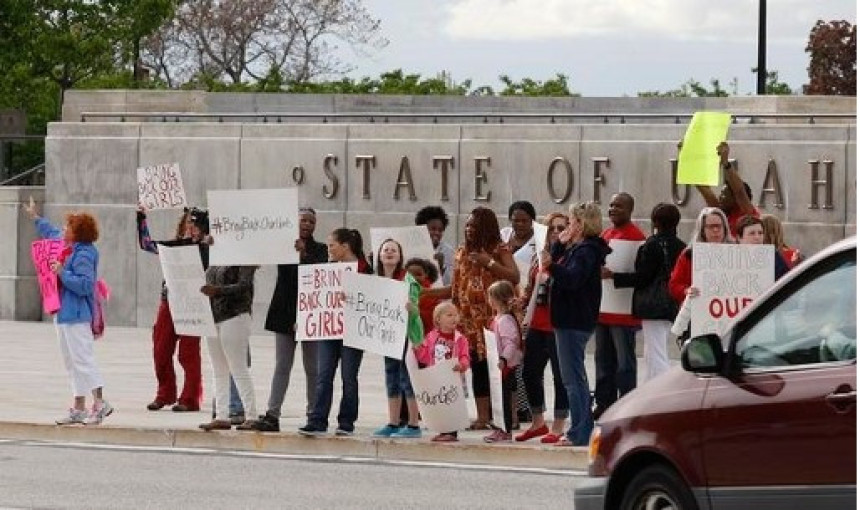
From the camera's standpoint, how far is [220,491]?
51.2 ft

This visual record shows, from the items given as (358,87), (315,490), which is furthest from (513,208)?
(358,87)

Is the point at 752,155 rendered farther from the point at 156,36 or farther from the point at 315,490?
the point at 156,36

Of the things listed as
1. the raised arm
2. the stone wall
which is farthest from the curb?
the stone wall

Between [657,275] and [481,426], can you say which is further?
[481,426]

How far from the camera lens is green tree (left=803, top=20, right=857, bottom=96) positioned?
79.6 meters

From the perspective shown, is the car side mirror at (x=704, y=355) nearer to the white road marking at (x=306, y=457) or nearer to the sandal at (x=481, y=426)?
the white road marking at (x=306, y=457)

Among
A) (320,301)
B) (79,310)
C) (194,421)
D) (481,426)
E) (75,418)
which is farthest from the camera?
(194,421)

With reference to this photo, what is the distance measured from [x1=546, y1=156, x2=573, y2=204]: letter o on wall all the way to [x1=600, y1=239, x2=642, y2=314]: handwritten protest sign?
11067 millimetres

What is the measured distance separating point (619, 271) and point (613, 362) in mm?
666

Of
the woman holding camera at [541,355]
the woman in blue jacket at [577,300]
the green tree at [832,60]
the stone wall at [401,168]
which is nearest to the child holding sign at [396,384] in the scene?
the woman holding camera at [541,355]

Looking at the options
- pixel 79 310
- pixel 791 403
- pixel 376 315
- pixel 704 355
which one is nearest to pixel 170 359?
pixel 79 310

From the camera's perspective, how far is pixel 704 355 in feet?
34.5

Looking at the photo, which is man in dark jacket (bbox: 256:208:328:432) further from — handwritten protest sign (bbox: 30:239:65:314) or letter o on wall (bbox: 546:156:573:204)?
letter o on wall (bbox: 546:156:573:204)

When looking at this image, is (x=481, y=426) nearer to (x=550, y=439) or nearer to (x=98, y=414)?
(x=550, y=439)
